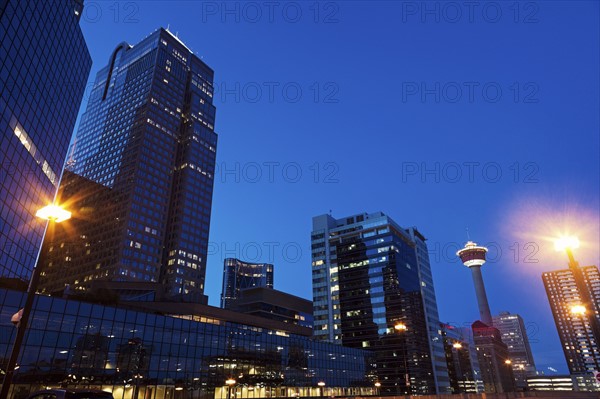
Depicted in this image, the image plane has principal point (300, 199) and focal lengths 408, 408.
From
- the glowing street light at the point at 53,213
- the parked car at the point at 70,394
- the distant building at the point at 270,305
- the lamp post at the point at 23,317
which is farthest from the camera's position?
the distant building at the point at 270,305

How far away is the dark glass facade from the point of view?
4406cm

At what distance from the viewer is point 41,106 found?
64.9 meters

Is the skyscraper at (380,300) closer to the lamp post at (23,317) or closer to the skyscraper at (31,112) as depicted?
the skyscraper at (31,112)

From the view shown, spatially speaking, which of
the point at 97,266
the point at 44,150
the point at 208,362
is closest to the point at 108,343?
the point at 208,362

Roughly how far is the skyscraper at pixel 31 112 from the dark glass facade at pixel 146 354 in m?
17.0

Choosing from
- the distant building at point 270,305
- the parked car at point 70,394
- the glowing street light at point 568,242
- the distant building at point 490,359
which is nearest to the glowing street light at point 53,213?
the parked car at point 70,394

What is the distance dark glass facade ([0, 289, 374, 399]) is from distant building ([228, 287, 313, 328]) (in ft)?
175

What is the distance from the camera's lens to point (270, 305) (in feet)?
465

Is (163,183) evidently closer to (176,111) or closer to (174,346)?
(176,111)

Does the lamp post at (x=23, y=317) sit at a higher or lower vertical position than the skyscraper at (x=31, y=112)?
lower

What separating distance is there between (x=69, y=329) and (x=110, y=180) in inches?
5532

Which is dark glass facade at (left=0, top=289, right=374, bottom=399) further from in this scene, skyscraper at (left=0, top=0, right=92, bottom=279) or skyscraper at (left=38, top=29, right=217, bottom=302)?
skyscraper at (left=38, top=29, right=217, bottom=302)

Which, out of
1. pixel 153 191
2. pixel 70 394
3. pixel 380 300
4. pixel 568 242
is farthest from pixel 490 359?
pixel 70 394

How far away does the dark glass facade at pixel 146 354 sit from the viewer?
1735 inches
